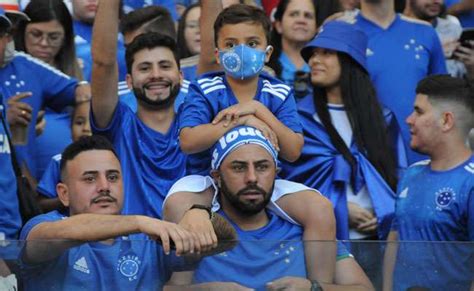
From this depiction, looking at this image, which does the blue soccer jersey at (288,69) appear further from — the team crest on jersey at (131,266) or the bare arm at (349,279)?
the team crest on jersey at (131,266)

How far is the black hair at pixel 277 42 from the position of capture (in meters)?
9.22

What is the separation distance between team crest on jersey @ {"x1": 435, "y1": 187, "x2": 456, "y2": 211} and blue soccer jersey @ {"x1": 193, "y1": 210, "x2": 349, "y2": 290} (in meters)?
1.25

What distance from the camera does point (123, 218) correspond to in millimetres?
6004

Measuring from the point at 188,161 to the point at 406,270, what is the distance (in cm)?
131

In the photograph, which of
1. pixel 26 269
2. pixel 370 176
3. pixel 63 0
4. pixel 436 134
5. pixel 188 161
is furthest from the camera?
pixel 63 0

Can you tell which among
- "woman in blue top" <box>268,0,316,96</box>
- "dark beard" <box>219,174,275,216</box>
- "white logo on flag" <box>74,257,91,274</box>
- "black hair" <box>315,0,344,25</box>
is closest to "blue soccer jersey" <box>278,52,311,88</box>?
"woman in blue top" <box>268,0,316,96</box>

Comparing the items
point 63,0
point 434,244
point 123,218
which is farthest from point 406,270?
point 63,0

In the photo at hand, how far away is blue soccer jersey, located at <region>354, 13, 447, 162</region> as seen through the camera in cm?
899

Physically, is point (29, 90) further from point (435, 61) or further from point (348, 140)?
point (435, 61)

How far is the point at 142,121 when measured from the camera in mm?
7938

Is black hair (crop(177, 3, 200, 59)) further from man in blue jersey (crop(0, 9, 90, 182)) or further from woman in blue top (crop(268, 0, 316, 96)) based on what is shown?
man in blue jersey (crop(0, 9, 90, 182))

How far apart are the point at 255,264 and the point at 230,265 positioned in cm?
10

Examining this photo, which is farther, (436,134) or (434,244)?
(436,134)

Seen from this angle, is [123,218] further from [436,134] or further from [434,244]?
[436,134]
